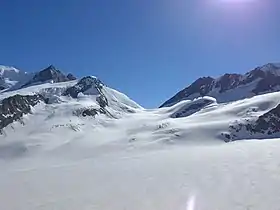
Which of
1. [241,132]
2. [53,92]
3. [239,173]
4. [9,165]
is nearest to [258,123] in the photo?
[241,132]

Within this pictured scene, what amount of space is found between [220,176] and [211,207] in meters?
13.9

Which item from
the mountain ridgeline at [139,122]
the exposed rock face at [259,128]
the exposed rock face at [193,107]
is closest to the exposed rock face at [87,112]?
the mountain ridgeline at [139,122]

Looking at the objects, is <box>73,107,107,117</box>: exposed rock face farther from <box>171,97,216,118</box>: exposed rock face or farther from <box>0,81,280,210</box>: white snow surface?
<box>171,97,216,118</box>: exposed rock face

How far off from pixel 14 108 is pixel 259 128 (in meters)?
84.0

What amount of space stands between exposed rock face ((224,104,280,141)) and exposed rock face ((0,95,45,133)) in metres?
70.7

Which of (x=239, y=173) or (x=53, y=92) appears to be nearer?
(x=239, y=173)

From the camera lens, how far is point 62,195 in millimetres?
36219

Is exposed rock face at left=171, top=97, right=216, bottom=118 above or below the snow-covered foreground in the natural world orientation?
above

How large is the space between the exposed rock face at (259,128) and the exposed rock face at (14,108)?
7069 centimetres

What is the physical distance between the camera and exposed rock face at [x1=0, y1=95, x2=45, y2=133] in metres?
131

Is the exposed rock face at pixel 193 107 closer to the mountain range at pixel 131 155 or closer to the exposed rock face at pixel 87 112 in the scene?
the mountain range at pixel 131 155

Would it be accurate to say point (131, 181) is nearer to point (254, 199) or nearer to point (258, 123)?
point (254, 199)

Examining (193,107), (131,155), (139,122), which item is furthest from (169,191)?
(193,107)

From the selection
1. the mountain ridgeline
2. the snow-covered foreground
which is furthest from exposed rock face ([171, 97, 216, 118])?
the snow-covered foreground
